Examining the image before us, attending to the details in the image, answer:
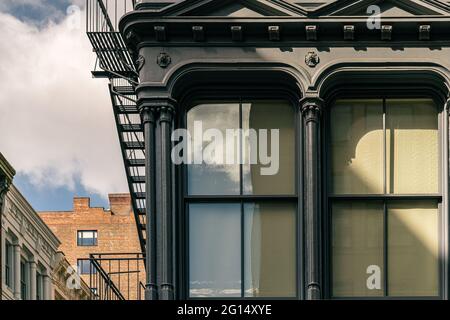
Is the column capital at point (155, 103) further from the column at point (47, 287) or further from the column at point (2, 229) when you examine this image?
the column at point (47, 287)

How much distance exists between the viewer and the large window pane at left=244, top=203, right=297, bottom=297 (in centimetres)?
1911

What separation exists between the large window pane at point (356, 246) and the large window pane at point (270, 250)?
0.61m

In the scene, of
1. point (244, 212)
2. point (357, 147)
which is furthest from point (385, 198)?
point (244, 212)

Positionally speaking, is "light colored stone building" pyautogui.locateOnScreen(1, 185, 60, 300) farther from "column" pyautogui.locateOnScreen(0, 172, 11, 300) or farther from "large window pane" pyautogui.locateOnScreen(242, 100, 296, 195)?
"large window pane" pyautogui.locateOnScreen(242, 100, 296, 195)

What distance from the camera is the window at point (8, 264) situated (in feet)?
193

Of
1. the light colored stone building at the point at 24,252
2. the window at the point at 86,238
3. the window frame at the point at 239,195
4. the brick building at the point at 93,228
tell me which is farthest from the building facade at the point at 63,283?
the window frame at the point at 239,195

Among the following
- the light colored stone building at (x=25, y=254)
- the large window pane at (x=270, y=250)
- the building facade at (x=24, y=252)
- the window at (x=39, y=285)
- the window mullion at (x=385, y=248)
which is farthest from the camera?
the window at (x=39, y=285)

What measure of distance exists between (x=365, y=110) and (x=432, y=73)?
43.3 inches

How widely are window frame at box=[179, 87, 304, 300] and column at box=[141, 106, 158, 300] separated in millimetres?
360

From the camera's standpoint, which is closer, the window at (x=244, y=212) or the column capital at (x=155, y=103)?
the window at (x=244, y=212)

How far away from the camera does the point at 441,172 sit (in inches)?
767
